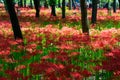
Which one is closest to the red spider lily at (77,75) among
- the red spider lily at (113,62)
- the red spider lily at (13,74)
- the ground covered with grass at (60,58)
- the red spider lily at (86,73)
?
the ground covered with grass at (60,58)

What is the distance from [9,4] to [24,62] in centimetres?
547

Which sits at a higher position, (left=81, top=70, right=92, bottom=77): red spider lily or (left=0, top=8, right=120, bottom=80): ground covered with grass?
(left=81, top=70, right=92, bottom=77): red spider lily

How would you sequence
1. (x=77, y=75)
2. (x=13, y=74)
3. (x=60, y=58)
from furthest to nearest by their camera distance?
(x=60, y=58) < (x=13, y=74) < (x=77, y=75)

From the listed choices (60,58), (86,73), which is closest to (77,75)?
(86,73)

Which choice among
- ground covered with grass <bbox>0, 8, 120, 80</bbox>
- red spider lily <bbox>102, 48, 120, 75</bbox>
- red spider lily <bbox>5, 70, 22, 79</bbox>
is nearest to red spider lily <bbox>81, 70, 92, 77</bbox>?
ground covered with grass <bbox>0, 8, 120, 80</bbox>

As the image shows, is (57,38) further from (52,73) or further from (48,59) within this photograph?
(52,73)

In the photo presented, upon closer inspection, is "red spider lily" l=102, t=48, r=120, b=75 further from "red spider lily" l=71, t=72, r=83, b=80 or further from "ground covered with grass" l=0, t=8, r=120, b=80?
"red spider lily" l=71, t=72, r=83, b=80

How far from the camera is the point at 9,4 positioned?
1702cm

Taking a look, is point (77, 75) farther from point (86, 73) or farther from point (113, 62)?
point (113, 62)

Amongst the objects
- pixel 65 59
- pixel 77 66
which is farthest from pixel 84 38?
pixel 77 66

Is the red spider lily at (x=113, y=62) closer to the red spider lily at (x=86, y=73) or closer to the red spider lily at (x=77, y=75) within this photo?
the red spider lily at (x=86, y=73)

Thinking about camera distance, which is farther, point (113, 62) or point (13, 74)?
point (113, 62)

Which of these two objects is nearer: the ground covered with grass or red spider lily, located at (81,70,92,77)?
red spider lily, located at (81,70,92,77)

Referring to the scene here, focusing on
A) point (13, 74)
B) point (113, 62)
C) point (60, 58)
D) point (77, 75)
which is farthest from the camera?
point (60, 58)
